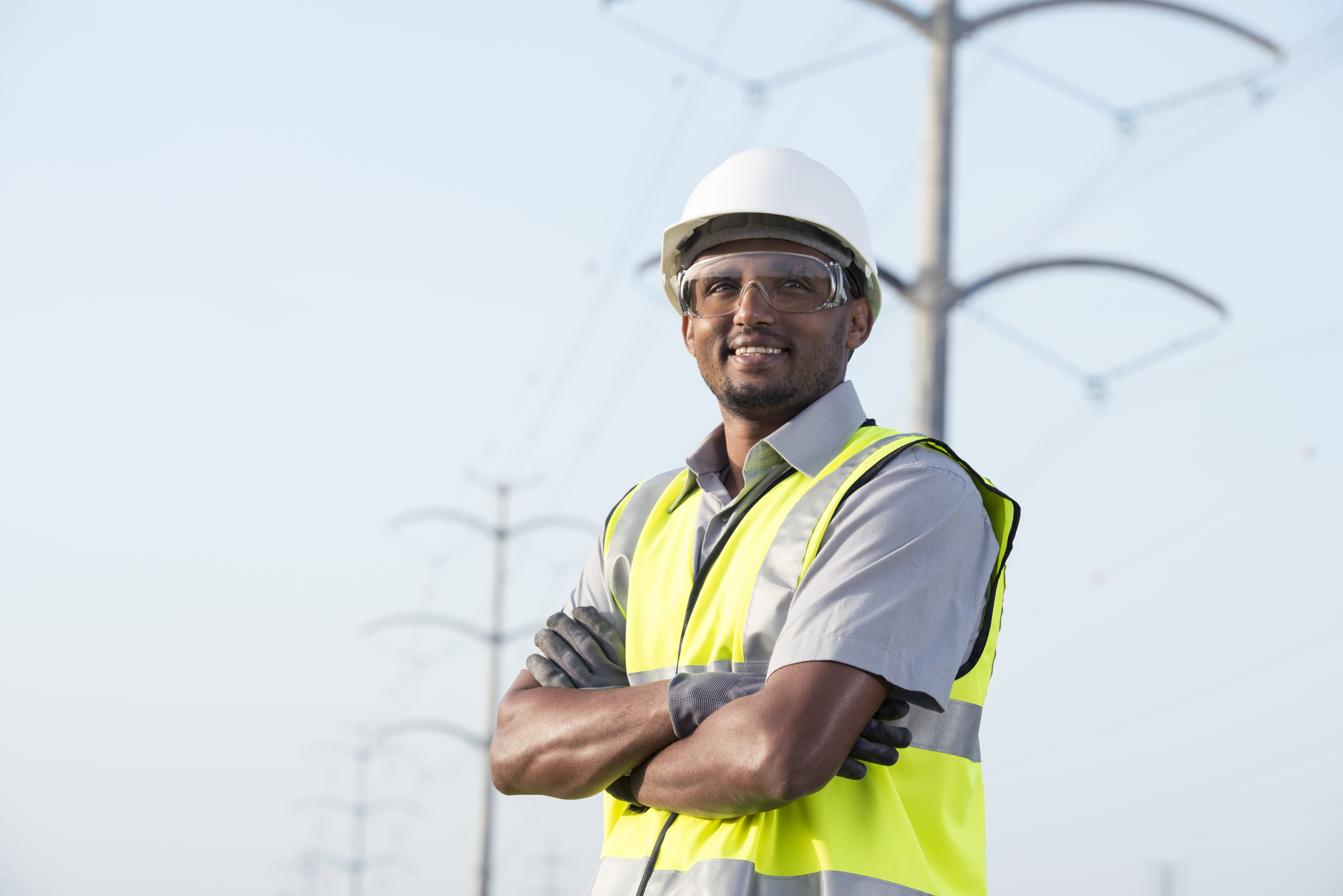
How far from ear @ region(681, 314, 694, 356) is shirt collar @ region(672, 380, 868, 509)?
32 centimetres

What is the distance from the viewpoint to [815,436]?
3.37 meters

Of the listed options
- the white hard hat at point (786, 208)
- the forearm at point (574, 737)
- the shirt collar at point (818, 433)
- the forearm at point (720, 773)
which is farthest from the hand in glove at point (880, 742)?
the white hard hat at point (786, 208)

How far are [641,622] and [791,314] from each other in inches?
32.6

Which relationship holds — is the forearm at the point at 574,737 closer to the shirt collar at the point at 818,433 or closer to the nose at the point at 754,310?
the shirt collar at the point at 818,433

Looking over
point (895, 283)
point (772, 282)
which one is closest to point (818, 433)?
point (772, 282)

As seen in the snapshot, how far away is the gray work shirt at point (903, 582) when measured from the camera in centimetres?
281

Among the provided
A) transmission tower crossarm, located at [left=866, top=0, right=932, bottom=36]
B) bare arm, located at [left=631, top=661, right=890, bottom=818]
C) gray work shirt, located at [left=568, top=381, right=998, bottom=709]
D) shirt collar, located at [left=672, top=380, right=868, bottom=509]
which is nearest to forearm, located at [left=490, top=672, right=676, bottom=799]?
bare arm, located at [left=631, top=661, right=890, bottom=818]

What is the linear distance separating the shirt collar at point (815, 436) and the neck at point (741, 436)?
0.03 m

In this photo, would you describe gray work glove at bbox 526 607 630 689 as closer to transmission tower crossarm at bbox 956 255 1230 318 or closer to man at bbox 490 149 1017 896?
man at bbox 490 149 1017 896

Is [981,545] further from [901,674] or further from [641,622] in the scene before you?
[641,622]

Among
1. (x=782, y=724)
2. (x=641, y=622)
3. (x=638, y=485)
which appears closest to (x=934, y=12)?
(x=638, y=485)

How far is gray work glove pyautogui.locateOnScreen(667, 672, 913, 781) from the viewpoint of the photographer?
2.82 m

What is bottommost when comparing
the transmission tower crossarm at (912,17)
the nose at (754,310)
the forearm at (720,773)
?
the forearm at (720,773)

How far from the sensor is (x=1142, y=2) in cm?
921
